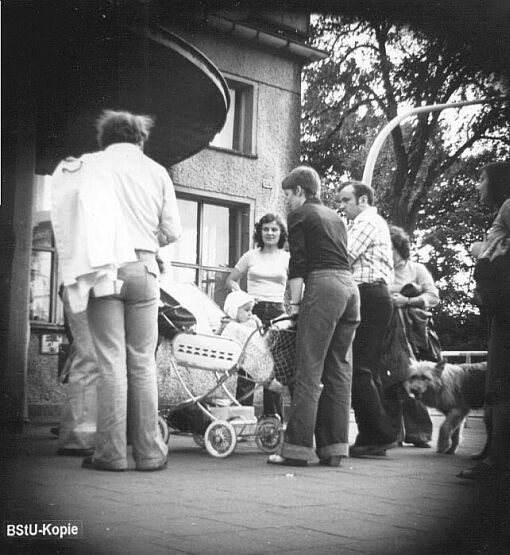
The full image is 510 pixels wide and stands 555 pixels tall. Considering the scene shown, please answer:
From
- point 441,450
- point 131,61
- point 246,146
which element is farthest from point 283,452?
point 131,61

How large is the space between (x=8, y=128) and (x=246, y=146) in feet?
1.77

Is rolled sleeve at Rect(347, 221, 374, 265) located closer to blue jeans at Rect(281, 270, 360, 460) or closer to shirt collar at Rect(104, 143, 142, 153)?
blue jeans at Rect(281, 270, 360, 460)

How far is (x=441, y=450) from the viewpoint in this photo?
372 cm

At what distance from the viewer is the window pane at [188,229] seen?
7.08 ft

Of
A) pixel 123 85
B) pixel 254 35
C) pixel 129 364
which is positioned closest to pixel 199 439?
pixel 129 364

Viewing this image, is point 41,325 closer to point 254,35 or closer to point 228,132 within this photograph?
point 228,132

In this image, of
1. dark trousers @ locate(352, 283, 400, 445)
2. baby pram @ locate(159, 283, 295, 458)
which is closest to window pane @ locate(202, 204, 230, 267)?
baby pram @ locate(159, 283, 295, 458)

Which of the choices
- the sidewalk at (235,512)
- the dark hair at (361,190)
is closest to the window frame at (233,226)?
the dark hair at (361,190)

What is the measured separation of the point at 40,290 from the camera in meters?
2.03

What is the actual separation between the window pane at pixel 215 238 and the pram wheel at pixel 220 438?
1780 millimetres

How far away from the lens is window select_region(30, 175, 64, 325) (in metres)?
2.00

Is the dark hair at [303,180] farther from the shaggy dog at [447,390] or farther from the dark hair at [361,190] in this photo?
the shaggy dog at [447,390]

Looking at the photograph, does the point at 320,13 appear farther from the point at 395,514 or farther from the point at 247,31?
the point at 395,514

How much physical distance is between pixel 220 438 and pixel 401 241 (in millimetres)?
1796
